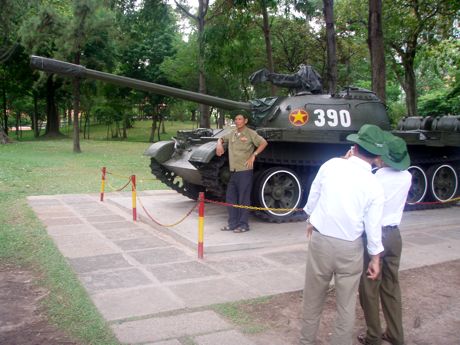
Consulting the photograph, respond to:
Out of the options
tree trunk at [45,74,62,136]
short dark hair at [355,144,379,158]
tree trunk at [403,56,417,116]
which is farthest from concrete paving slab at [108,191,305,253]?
tree trunk at [45,74,62,136]

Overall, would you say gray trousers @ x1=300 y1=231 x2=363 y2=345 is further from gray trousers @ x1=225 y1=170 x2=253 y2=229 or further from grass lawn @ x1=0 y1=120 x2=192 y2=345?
gray trousers @ x1=225 y1=170 x2=253 y2=229

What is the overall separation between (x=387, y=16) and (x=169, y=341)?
19.3 m

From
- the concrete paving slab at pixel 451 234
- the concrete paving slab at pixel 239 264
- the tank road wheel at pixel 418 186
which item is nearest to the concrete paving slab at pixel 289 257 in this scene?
the concrete paving slab at pixel 239 264

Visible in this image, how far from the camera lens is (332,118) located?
A: 916 cm

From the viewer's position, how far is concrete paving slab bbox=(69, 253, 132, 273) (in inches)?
237

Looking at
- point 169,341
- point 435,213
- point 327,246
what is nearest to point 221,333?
point 169,341

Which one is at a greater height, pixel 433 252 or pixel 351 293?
pixel 351 293

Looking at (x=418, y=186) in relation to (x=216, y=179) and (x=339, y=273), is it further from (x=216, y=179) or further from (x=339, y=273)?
(x=339, y=273)

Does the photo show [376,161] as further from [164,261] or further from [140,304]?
[164,261]

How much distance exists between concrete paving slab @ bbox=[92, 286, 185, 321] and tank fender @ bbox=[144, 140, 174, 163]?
15.6 ft

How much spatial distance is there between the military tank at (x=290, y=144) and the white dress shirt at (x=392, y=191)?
422cm

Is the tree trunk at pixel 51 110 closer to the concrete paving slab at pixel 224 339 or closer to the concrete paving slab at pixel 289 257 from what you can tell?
the concrete paving slab at pixel 289 257

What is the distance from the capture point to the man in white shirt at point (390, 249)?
3936 millimetres

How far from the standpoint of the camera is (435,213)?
988 cm
